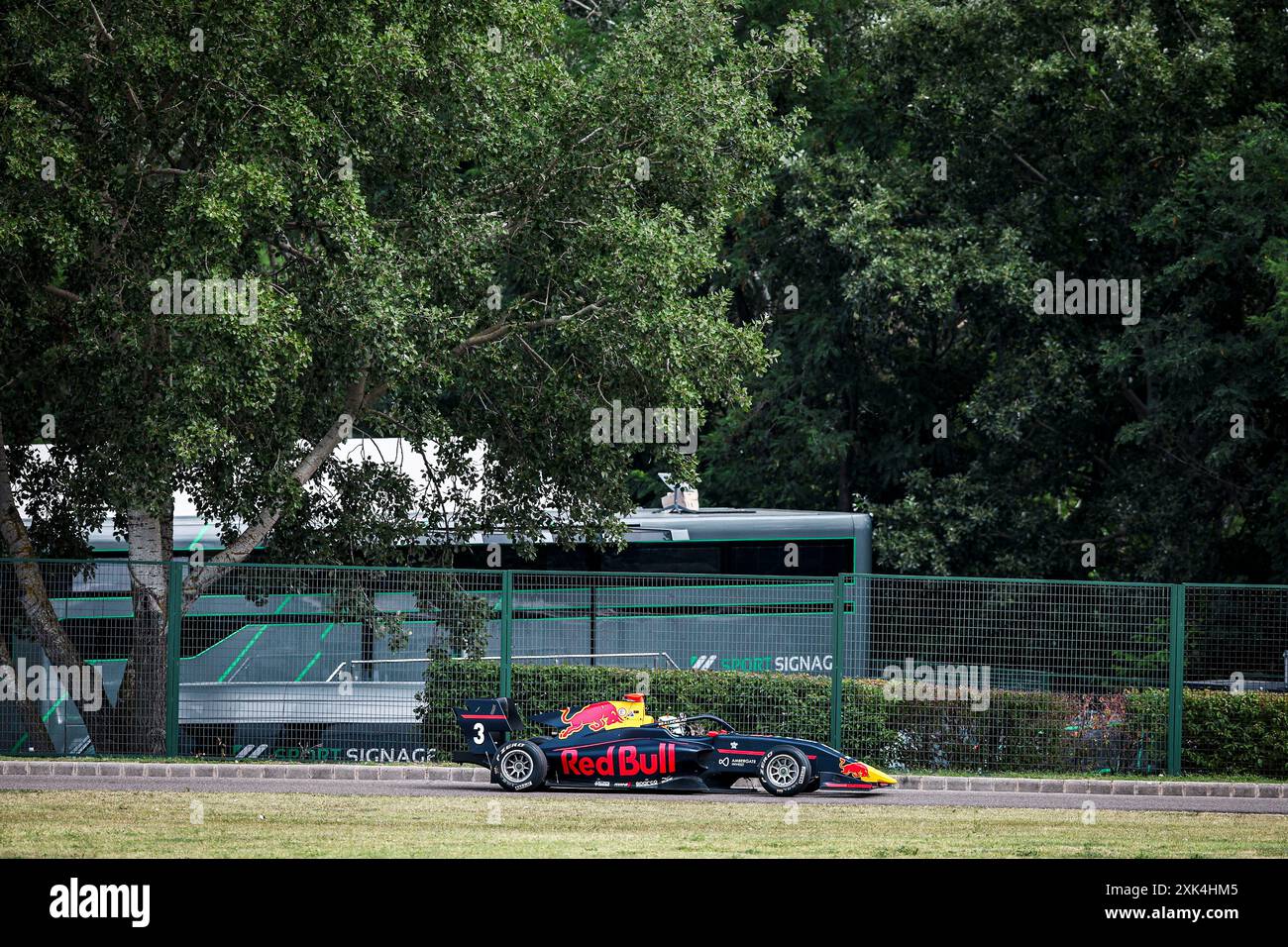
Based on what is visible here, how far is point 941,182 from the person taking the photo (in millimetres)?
31125

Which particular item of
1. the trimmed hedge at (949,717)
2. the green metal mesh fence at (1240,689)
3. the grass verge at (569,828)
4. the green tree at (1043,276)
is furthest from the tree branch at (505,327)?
the green tree at (1043,276)

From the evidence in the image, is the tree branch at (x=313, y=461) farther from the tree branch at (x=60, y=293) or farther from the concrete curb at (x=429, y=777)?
the tree branch at (x=60, y=293)

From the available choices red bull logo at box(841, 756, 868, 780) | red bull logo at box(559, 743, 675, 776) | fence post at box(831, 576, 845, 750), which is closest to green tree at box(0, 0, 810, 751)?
fence post at box(831, 576, 845, 750)

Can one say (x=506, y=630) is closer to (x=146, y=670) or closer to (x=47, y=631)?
(x=146, y=670)

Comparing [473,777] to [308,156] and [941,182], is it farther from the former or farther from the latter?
[941,182]

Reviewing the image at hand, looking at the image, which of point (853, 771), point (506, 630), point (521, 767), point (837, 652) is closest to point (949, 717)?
point (837, 652)

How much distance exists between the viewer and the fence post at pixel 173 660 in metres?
18.1

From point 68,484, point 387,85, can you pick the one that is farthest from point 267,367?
point 68,484

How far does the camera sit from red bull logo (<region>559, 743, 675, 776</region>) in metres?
16.2

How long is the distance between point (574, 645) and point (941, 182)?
1569 cm

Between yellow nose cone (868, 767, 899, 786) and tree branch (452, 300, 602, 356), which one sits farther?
tree branch (452, 300, 602, 356)

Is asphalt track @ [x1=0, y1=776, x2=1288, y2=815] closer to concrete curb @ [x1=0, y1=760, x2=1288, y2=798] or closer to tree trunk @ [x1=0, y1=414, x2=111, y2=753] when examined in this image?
concrete curb @ [x1=0, y1=760, x2=1288, y2=798]

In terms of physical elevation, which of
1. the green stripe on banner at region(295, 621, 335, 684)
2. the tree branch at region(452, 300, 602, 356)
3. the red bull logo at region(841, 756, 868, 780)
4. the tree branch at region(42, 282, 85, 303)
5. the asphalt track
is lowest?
the asphalt track

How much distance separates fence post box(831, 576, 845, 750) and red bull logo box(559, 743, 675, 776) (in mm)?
3031
